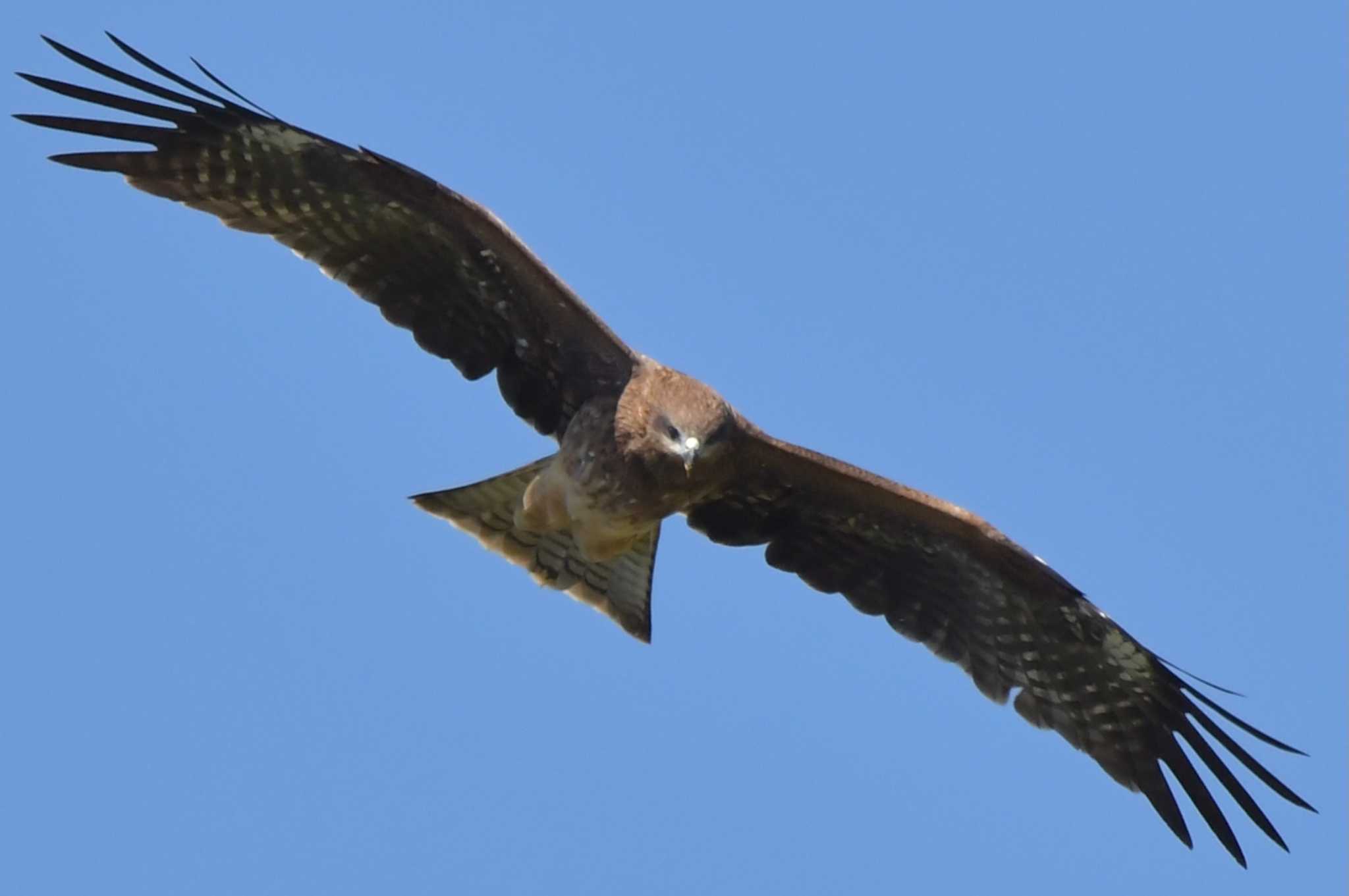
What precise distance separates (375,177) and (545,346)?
3.77 feet

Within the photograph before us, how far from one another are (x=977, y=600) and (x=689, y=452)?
1896mm

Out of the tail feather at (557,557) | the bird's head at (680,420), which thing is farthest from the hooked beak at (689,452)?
the tail feather at (557,557)

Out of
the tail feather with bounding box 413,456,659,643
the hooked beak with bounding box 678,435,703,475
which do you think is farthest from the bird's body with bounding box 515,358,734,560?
the tail feather with bounding box 413,456,659,643

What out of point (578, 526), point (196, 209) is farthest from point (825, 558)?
point (196, 209)

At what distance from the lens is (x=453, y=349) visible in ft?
39.3

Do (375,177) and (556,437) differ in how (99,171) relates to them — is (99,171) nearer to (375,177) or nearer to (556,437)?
(375,177)

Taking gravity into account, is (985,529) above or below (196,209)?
above

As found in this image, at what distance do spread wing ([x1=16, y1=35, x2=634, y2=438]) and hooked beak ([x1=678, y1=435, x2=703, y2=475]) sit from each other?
60cm

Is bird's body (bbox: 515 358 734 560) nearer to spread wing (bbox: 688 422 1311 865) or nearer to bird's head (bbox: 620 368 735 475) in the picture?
bird's head (bbox: 620 368 735 475)

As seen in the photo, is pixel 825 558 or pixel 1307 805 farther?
pixel 825 558

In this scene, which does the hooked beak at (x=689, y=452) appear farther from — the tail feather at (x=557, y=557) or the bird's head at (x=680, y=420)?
the tail feather at (x=557, y=557)

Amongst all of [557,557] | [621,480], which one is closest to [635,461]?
[621,480]

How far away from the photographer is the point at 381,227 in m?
11.7

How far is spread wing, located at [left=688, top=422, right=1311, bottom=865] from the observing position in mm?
12047
